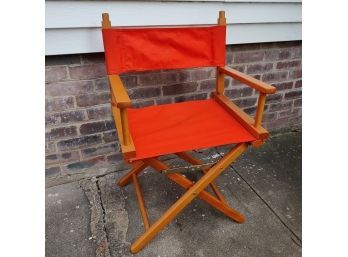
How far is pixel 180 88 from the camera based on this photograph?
6.78 ft

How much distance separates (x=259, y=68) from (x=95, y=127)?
1.42 m

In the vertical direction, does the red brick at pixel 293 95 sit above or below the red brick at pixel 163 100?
above

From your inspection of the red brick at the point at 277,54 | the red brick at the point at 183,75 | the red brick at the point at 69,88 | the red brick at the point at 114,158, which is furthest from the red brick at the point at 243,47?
the red brick at the point at 114,158

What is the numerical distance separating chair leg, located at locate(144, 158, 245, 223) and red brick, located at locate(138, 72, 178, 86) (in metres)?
0.76

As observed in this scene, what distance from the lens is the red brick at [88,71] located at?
5.68 feet

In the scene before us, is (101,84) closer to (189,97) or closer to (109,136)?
(109,136)

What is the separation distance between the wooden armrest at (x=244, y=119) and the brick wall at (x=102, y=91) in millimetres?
414

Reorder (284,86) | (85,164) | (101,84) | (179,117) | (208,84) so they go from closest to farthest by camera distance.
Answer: (179,117) → (101,84) → (85,164) → (208,84) → (284,86)

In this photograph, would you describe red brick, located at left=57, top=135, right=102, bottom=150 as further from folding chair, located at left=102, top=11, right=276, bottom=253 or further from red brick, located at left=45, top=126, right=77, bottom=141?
folding chair, located at left=102, top=11, right=276, bottom=253

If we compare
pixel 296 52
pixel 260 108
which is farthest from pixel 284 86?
pixel 260 108

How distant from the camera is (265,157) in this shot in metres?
2.29

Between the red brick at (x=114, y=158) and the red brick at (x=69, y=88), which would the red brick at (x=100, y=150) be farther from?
the red brick at (x=69, y=88)

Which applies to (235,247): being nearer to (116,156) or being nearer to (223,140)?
(223,140)

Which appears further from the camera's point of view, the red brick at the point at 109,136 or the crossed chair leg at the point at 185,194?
the red brick at the point at 109,136
